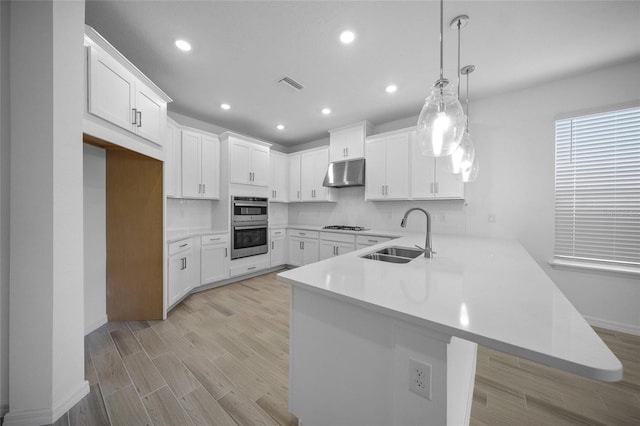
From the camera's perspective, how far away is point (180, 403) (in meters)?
1.50

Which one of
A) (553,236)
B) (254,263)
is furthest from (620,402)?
(254,263)

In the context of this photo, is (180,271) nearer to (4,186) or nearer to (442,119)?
(4,186)

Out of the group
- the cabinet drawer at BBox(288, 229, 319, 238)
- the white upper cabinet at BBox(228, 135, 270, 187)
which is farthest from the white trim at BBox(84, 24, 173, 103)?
the cabinet drawer at BBox(288, 229, 319, 238)

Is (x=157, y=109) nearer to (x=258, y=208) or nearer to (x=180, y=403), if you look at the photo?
(x=258, y=208)

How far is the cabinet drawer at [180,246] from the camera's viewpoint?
2.75 meters

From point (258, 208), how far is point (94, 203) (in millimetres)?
2200

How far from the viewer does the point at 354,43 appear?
6.83 feet

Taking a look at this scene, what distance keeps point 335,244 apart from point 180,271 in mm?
2326

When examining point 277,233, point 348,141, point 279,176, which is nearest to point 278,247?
point 277,233

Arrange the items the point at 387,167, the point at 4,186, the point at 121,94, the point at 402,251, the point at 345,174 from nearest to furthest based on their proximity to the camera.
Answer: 1. the point at 4,186
2. the point at 121,94
3. the point at 402,251
4. the point at 387,167
5. the point at 345,174

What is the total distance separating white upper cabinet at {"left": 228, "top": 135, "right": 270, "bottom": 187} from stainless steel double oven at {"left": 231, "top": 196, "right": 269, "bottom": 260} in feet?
1.10

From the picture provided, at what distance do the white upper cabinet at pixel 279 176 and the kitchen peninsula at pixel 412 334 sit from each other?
3.56m

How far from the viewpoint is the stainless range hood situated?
3947mm

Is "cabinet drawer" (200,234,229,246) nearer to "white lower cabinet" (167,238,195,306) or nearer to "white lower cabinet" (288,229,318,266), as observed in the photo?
"white lower cabinet" (167,238,195,306)
